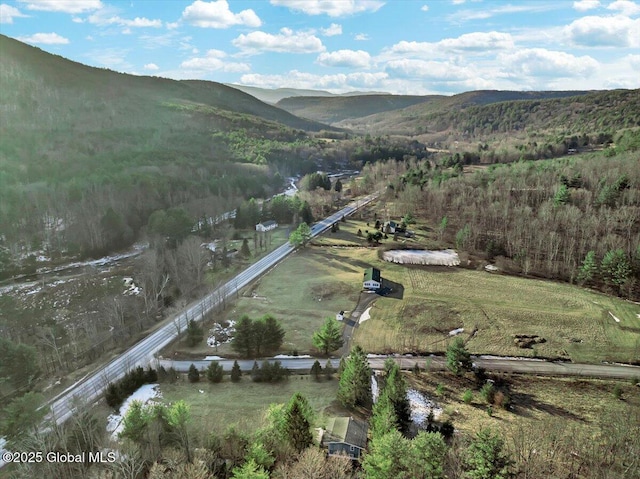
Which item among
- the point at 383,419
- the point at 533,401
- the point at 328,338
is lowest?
the point at 533,401

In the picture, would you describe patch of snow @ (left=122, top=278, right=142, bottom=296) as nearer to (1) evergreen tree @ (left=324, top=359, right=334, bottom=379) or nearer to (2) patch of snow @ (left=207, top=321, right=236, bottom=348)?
(2) patch of snow @ (left=207, top=321, right=236, bottom=348)

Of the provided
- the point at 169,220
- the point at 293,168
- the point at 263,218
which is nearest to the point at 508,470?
the point at 169,220

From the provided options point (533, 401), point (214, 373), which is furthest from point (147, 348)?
point (533, 401)

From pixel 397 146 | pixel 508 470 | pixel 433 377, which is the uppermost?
pixel 397 146

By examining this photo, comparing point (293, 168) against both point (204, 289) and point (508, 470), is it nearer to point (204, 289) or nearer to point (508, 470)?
point (204, 289)

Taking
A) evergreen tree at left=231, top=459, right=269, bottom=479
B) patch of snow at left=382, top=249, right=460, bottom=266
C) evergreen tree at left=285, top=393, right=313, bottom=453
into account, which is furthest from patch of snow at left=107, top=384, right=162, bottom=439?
patch of snow at left=382, top=249, right=460, bottom=266

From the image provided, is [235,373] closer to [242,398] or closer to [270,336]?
[242,398]
